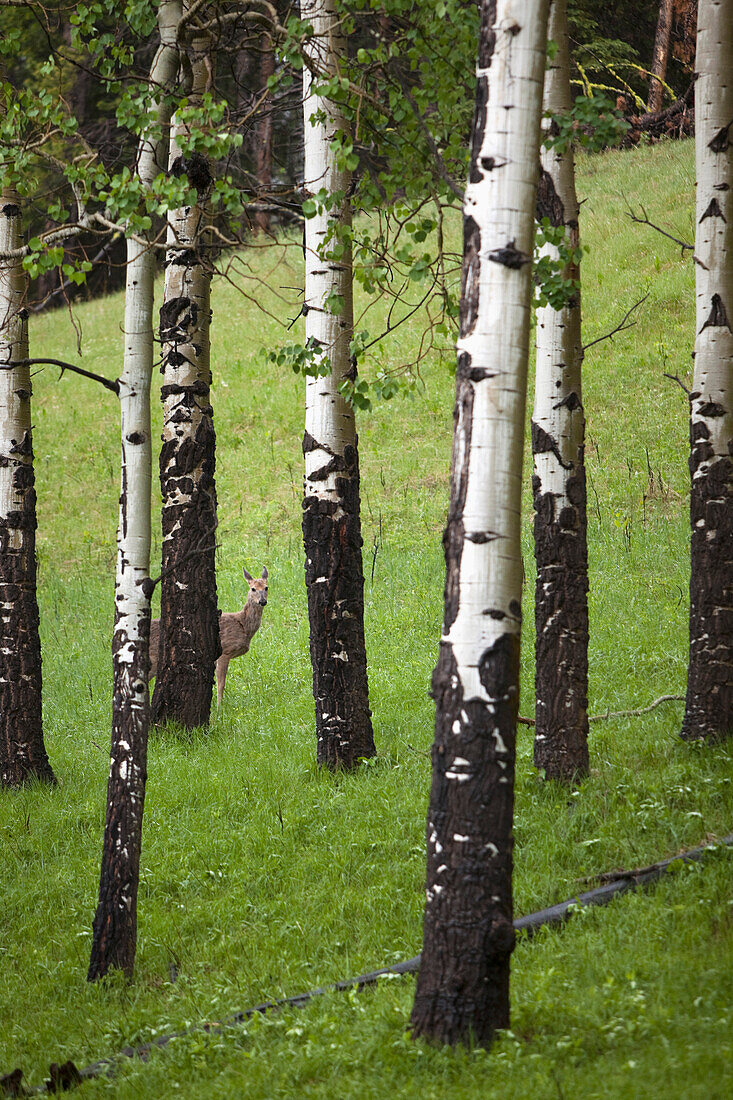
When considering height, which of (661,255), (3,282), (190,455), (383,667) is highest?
(661,255)

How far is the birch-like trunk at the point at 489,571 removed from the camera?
13.3 ft

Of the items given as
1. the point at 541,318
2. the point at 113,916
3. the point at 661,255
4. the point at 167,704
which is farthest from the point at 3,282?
the point at 661,255

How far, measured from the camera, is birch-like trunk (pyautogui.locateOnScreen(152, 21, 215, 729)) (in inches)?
394

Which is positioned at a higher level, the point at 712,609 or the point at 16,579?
the point at 16,579

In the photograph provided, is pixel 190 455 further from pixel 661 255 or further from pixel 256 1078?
pixel 661 255

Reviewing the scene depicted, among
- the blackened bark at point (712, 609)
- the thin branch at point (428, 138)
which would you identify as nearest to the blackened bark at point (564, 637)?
the blackened bark at point (712, 609)

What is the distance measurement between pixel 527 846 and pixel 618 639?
203 inches

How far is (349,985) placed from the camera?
5.14 m

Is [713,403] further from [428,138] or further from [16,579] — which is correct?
[16,579]

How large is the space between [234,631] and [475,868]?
330 inches

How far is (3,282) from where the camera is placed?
364 inches

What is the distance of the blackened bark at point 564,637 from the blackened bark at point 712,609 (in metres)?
0.96

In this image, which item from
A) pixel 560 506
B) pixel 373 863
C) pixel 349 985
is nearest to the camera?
pixel 349 985

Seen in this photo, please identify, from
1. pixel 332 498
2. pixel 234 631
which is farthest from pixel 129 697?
pixel 234 631
